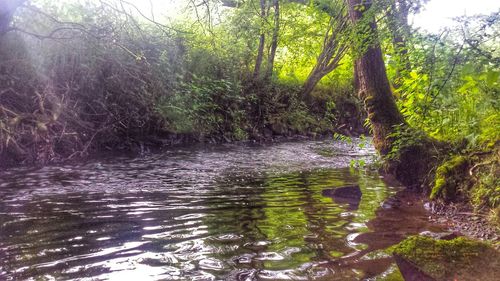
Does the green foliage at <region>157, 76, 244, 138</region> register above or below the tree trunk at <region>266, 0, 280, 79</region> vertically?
below

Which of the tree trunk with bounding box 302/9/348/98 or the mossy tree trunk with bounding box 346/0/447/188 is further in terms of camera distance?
the tree trunk with bounding box 302/9/348/98

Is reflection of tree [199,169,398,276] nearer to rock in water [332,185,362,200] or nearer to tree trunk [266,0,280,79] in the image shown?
rock in water [332,185,362,200]

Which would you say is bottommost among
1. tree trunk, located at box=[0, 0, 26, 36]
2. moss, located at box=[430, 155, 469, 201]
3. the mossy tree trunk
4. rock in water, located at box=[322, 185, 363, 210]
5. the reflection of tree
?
the reflection of tree

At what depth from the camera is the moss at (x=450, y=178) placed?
17.7 feet

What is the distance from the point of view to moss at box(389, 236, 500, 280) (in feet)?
10.0

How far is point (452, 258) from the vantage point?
10.8 ft

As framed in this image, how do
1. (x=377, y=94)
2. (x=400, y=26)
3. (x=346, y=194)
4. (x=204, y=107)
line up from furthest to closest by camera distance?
(x=204, y=107)
(x=377, y=94)
(x=400, y=26)
(x=346, y=194)

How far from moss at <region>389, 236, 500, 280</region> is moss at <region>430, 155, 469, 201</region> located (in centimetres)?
195

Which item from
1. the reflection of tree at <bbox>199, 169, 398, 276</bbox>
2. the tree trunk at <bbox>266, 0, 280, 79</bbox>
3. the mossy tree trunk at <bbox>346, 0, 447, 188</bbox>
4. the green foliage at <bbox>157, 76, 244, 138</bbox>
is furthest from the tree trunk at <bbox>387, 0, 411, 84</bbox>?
the tree trunk at <bbox>266, 0, 280, 79</bbox>

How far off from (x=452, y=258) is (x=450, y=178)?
2.48 meters

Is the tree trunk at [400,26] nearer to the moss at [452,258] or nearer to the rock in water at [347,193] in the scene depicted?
the rock in water at [347,193]

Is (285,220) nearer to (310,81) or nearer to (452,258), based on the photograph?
(452,258)

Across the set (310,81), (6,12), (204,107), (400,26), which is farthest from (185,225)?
(310,81)

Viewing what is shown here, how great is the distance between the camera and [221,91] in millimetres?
16078
